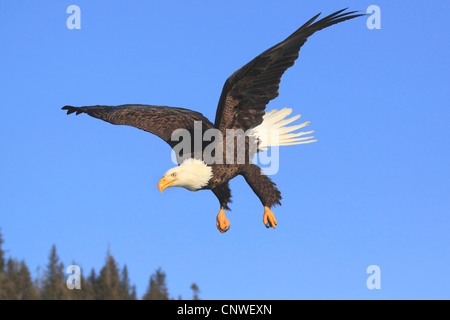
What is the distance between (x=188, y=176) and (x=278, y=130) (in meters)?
2.10

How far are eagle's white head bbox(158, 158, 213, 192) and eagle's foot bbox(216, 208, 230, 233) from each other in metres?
0.91

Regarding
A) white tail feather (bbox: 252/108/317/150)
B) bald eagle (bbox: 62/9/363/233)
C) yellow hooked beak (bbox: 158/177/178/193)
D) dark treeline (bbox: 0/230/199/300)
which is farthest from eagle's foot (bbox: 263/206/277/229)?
dark treeline (bbox: 0/230/199/300)

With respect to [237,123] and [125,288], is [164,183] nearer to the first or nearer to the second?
[237,123]

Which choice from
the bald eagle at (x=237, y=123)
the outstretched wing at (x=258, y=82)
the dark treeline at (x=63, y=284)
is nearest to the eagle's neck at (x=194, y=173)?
the bald eagle at (x=237, y=123)

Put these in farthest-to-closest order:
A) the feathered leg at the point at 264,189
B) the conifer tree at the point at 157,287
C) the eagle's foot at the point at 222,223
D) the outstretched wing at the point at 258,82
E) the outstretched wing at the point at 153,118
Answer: the conifer tree at the point at 157,287 < the outstretched wing at the point at 153,118 < the eagle's foot at the point at 222,223 < the feathered leg at the point at 264,189 < the outstretched wing at the point at 258,82

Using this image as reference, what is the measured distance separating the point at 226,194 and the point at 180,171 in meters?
1.25

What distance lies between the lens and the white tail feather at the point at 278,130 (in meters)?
9.36

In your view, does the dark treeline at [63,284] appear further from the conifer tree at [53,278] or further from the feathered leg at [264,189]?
the feathered leg at [264,189]

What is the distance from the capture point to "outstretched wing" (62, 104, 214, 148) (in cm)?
899

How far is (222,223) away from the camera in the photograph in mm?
8906

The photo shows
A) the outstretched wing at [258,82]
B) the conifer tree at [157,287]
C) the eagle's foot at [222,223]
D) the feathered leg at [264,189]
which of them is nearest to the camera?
the outstretched wing at [258,82]
